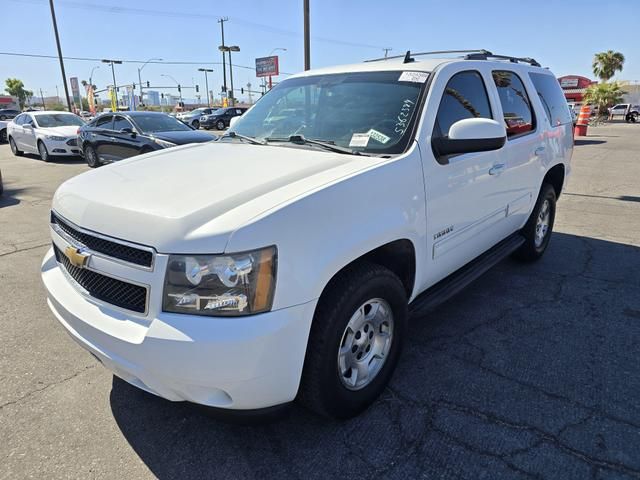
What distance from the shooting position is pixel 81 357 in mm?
3164

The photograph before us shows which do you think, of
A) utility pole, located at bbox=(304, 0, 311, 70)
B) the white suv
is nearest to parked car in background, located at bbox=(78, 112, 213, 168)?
utility pole, located at bbox=(304, 0, 311, 70)

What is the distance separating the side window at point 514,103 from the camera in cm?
372

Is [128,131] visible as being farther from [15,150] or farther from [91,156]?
[15,150]

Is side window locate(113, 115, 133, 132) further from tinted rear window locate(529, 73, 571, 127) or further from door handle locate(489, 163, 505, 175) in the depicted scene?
door handle locate(489, 163, 505, 175)

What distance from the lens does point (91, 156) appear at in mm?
12469

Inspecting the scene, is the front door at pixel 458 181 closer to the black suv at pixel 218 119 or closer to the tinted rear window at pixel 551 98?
the tinted rear window at pixel 551 98

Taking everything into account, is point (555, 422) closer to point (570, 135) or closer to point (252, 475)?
point (252, 475)

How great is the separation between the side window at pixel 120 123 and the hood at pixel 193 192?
915 centimetres

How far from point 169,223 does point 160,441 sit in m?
1.22

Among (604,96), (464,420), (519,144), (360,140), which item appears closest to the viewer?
(464,420)

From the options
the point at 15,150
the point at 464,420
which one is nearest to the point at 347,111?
the point at 464,420

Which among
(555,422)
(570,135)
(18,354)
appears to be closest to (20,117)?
(18,354)

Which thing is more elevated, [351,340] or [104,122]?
[104,122]

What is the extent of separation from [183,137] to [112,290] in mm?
8977
